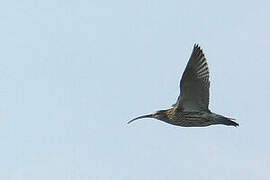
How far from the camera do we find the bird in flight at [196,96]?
27.6 meters

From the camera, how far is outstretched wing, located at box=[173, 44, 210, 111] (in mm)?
27625

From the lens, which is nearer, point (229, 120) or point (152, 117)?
point (229, 120)

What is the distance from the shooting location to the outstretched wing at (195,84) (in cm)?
2762

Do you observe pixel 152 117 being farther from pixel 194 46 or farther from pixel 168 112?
pixel 194 46

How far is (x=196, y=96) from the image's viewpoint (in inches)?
1092

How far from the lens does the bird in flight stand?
2758 cm

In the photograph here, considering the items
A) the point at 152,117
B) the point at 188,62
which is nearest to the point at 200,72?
the point at 188,62

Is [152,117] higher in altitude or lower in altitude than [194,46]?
lower

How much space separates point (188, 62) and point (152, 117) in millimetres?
2707

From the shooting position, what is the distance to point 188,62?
1096 inches

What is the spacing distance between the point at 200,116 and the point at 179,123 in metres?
0.92

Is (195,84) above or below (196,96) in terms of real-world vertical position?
above

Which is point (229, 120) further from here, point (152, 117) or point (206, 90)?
point (152, 117)

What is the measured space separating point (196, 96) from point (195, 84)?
1.24 ft
